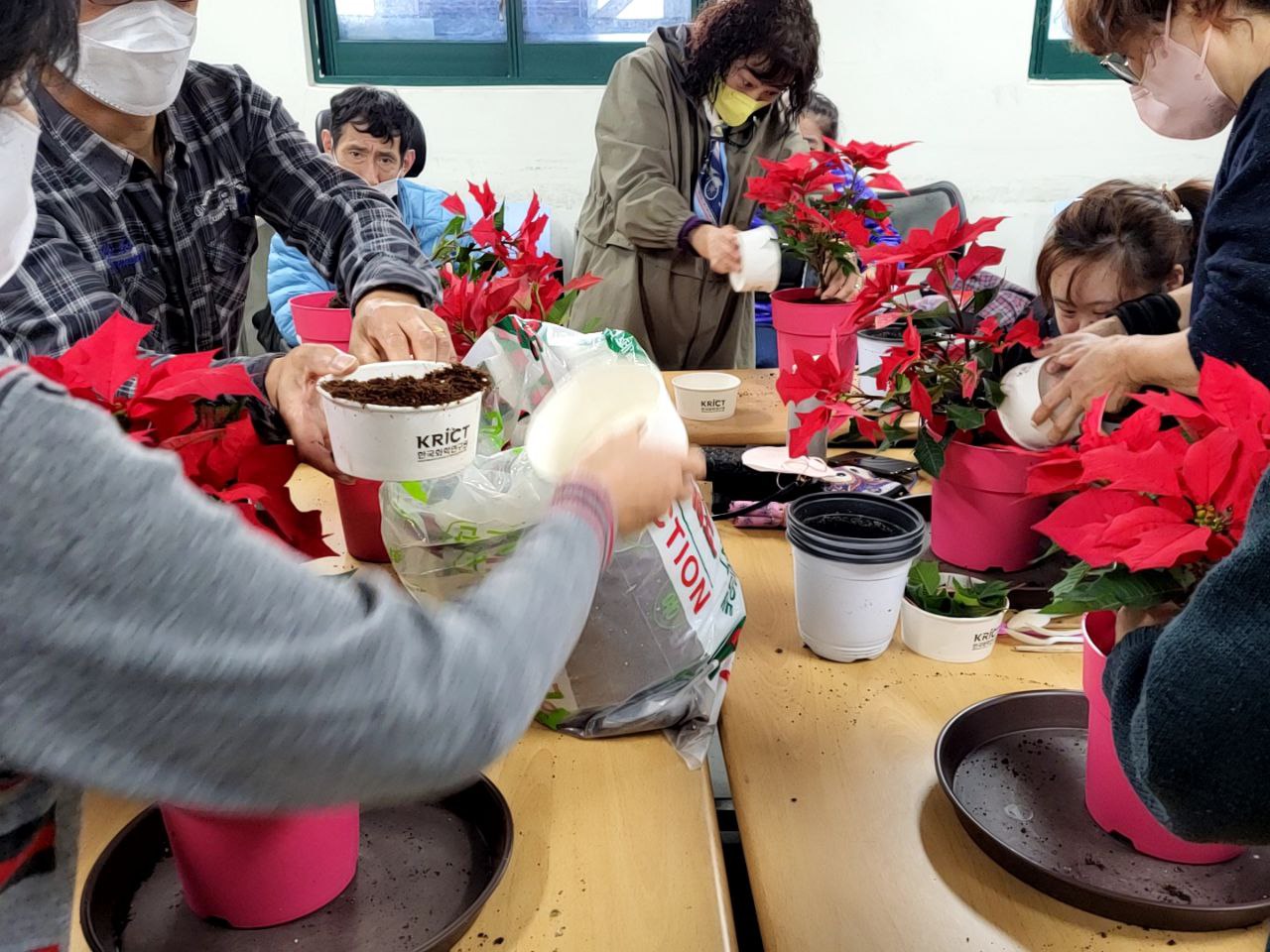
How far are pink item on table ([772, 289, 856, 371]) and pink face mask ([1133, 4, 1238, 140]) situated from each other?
0.49 meters

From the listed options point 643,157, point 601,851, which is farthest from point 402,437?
point 643,157

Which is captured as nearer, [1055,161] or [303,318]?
[303,318]

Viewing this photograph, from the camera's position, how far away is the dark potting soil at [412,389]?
35.4 inches

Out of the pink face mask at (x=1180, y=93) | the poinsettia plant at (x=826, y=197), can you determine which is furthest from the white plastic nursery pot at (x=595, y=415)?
the poinsettia plant at (x=826, y=197)

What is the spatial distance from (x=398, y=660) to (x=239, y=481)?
43cm

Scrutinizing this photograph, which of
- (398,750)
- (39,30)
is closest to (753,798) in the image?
(398,750)

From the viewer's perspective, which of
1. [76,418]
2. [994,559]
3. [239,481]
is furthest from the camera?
[994,559]

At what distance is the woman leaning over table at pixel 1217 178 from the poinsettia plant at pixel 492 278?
0.74 m

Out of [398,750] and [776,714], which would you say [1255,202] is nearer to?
[776,714]

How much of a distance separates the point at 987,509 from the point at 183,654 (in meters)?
1.03

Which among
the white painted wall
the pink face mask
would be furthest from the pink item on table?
the white painted wall

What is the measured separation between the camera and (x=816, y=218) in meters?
1.58

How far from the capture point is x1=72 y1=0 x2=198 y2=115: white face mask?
1.17 metres

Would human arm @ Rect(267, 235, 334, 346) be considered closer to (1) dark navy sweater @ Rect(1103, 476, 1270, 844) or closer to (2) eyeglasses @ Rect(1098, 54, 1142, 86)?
(2) eyeglasses @ Rect(1098, 54, 1142, 86)
